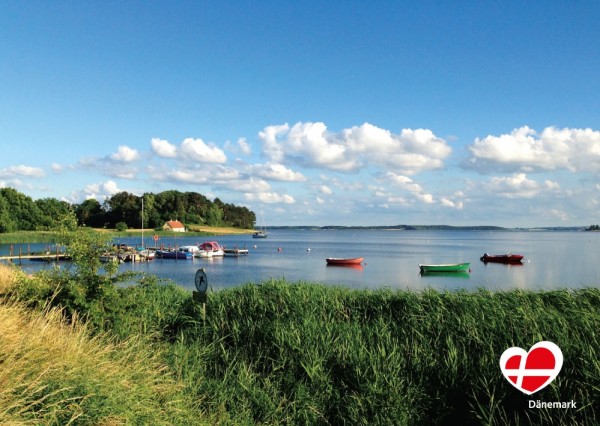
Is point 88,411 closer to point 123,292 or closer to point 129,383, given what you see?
point 129,383

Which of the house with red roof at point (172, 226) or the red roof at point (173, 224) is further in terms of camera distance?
the red roof at point (173, 224)

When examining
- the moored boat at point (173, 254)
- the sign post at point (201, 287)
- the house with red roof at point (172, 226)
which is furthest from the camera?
the house with red roof at point (172, 226)

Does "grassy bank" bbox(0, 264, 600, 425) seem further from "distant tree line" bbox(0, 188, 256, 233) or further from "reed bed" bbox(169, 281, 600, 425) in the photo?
"distant tree line" bbox(0, 188, 256, 233)

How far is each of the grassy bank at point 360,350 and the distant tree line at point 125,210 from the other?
295 ft

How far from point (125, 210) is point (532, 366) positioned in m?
145

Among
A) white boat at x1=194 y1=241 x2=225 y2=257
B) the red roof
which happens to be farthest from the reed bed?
the red roof

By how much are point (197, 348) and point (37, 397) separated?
4.11 m

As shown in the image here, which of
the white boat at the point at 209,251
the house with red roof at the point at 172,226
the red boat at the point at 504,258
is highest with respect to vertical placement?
the house with red roof at the point at 172,226

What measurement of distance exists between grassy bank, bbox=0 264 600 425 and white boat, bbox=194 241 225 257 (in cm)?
5763

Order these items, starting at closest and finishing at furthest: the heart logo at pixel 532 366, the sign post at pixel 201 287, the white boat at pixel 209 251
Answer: the heart logo at pixel 532 366
the sign post at pixel 201 287
the white boat at pixel 209 251

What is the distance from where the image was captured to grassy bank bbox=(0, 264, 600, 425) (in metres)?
7.37

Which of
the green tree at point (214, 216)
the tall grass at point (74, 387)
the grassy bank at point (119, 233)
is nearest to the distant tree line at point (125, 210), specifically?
the green tree at point (214, 216)

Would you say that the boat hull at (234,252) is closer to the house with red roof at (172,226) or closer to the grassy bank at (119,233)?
the grassy bank at (119,233)

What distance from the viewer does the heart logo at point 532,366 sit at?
7.23 metres
